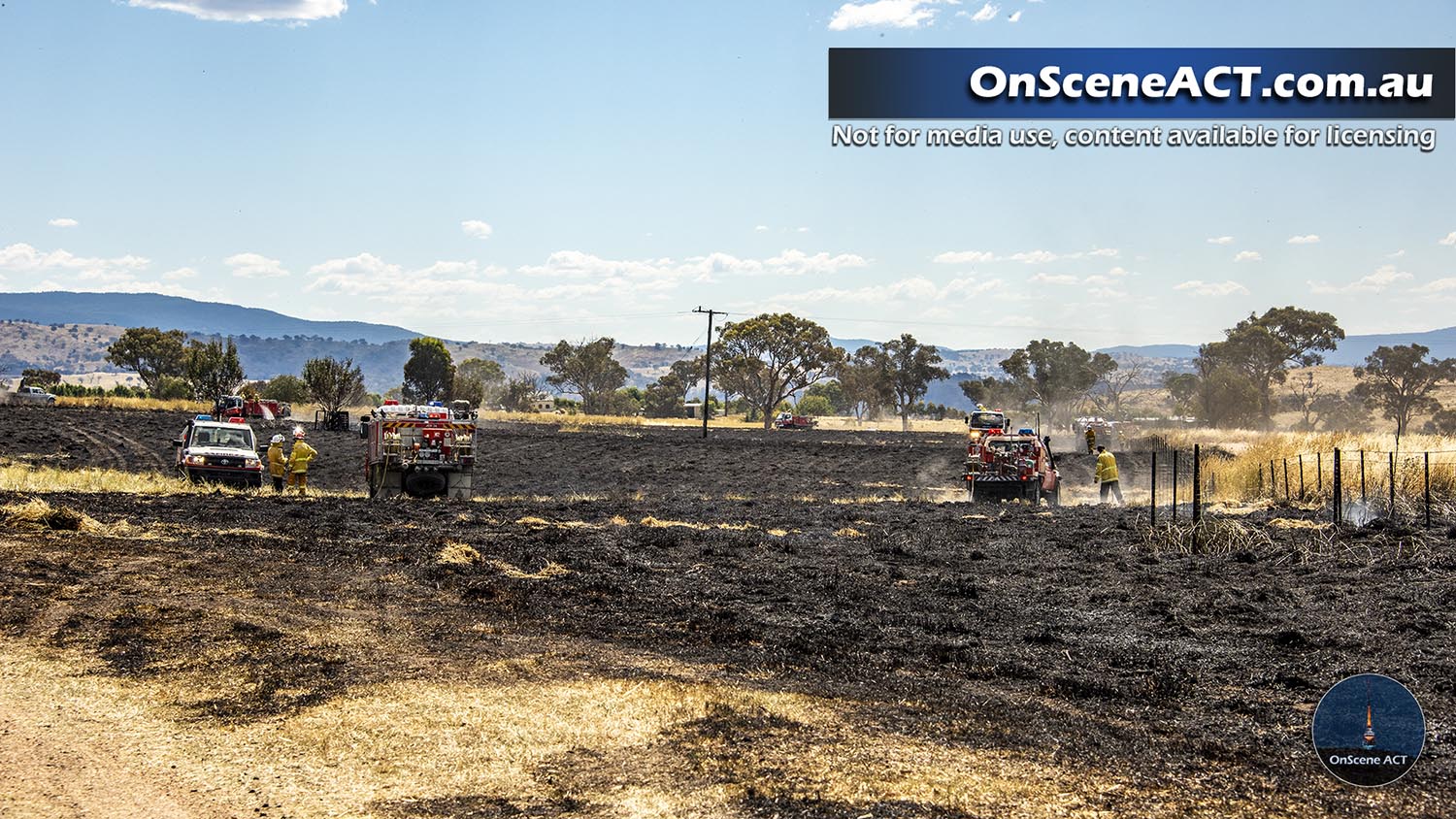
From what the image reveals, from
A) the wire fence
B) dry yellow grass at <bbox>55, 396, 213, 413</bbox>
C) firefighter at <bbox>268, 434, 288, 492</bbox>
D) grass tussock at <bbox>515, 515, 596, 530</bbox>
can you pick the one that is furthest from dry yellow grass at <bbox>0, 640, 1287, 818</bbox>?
dry yellow grass at <bbox>55, 396, 213, 413</bbox>

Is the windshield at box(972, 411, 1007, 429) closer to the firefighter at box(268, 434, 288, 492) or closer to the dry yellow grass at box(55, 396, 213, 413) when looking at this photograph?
the firefighter at box(268, 434, 288, 492)

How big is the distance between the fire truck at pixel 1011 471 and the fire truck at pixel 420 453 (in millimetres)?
14291

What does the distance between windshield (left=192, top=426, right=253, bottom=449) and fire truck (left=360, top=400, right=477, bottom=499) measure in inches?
136

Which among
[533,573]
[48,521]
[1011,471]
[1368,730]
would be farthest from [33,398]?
[1368,730]

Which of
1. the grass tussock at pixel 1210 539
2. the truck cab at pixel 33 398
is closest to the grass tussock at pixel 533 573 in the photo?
the grass tussock at pixel 1210 539

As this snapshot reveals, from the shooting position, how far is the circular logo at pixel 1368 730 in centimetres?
734

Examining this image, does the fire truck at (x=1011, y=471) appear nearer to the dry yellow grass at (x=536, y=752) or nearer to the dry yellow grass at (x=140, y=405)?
the dry yellow grass at (x=536, y=752)

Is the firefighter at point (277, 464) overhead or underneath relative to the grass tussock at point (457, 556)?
overhead

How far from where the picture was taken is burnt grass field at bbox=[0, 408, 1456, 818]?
8227mm

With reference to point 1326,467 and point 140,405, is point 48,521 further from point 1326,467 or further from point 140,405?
point 140,405

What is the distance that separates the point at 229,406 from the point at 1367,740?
63.4 m

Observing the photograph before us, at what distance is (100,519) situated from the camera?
20.9 metres

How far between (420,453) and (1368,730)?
26358mm

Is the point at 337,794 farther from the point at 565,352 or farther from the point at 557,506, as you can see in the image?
the point at 565,352
